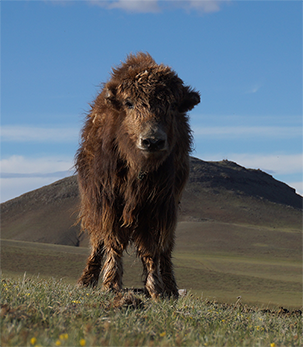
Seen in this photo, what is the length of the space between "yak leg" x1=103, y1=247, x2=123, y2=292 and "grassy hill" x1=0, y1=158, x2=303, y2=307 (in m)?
0.83

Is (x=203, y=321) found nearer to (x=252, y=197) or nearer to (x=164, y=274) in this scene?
(x=164, y=274)

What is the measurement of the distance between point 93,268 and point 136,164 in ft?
8.60

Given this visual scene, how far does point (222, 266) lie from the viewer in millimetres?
34250

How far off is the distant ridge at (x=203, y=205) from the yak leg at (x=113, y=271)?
5958 centimetres

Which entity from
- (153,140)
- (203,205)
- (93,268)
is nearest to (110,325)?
(153,140)

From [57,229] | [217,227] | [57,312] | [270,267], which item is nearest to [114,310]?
[57,312]

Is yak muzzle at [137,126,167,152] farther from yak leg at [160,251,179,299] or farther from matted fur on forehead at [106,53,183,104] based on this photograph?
yak leg at [160,251,179,299]

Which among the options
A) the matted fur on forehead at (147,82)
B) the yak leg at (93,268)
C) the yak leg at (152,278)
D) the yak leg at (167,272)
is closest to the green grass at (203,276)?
the yak leg at (167,272)

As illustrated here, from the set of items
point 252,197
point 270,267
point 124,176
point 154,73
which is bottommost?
point 270,267

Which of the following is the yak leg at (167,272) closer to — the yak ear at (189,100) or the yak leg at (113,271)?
the yak leg at (113,271)

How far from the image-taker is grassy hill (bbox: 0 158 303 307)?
2327cm

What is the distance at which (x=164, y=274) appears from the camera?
7855 millimetres

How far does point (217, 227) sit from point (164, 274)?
185 ft

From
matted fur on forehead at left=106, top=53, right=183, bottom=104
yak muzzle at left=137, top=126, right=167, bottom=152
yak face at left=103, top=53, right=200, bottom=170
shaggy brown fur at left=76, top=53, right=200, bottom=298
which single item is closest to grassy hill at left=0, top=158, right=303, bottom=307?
shaggy brown fur at left=76, top=53, right=200, bottom=298
